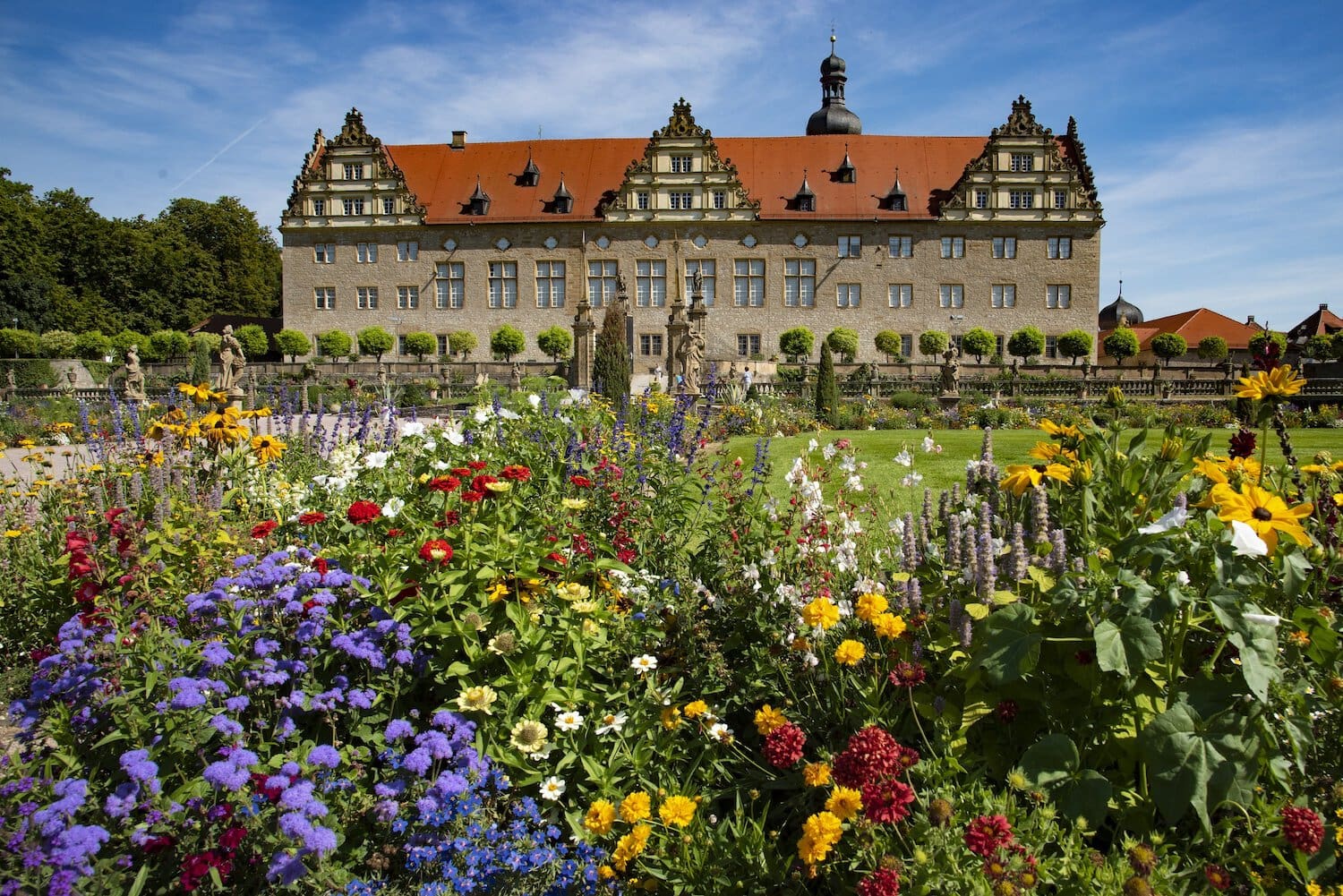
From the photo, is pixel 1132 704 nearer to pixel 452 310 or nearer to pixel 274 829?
pixel 274 829

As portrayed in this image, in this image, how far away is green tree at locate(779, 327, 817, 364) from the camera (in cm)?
3997

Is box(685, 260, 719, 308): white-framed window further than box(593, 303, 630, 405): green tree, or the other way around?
box(685, 260, 719, 308): white-framed window

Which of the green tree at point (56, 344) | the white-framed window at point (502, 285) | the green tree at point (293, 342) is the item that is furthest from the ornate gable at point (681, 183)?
the green tree at point (56, 344)

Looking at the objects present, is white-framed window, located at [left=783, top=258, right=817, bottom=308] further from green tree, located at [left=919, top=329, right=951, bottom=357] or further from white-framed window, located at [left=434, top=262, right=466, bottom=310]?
white-framed window, located at [left=434, top=262, right=466, bottom=310]

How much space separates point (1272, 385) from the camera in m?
2.87

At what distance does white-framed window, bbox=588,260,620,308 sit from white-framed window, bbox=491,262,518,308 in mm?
3951

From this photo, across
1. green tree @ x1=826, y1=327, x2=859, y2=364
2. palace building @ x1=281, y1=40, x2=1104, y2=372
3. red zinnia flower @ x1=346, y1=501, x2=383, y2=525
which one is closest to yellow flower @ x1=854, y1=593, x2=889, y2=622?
red zinnia flower @ x1=346, y1=501, x2=383, y2=525

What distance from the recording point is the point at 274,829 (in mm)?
2244

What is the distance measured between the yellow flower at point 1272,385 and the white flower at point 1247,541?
110cm

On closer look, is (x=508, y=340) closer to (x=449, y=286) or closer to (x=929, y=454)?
(x=449, y=286)

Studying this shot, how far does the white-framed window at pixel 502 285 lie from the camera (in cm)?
4288

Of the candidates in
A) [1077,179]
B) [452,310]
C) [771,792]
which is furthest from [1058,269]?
[771,792]

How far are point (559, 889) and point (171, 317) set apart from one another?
196 feet

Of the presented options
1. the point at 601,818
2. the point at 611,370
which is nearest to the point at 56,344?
the point at 611,370
